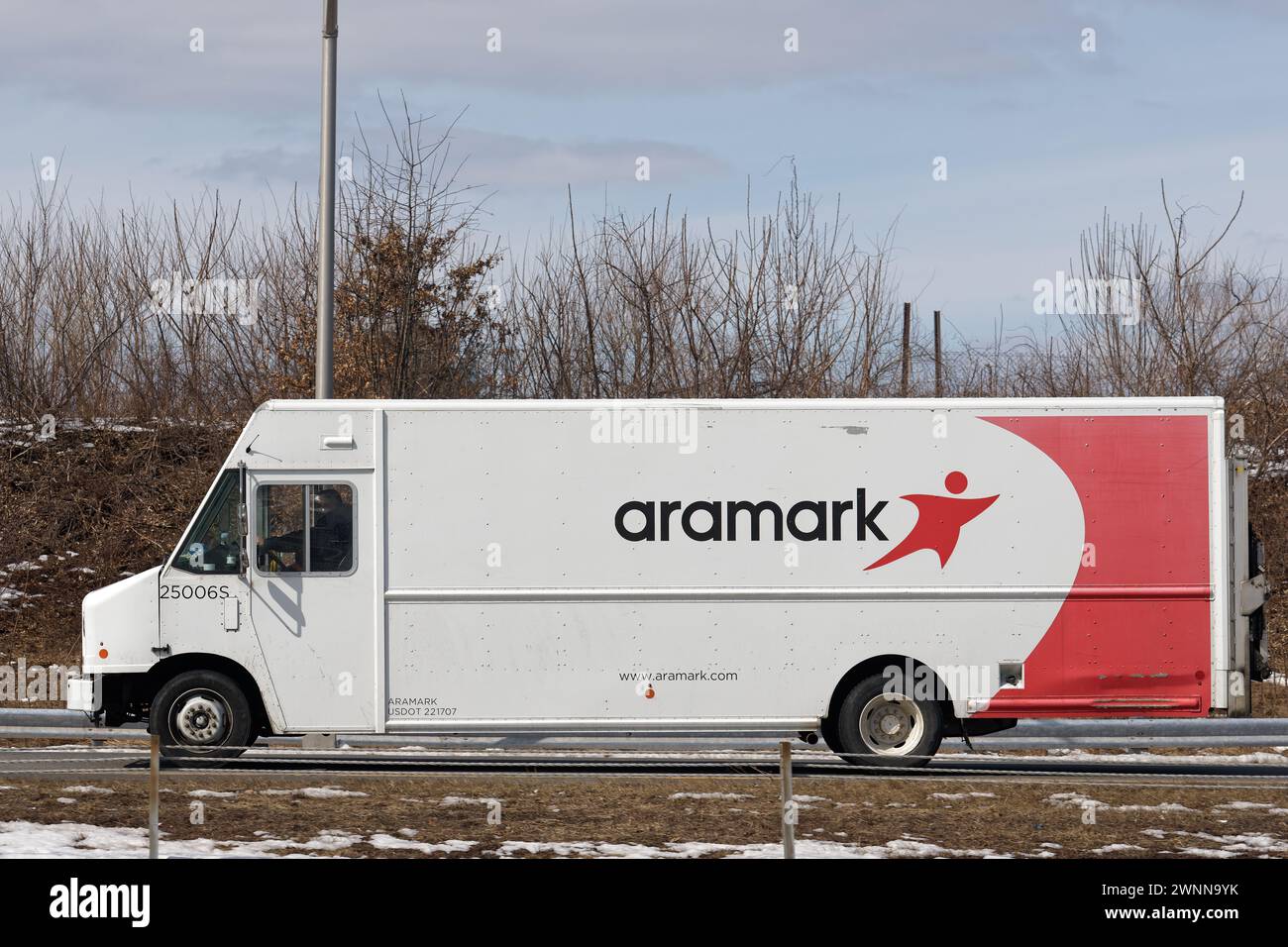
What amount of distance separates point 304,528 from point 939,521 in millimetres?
5110

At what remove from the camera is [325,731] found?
12117mm

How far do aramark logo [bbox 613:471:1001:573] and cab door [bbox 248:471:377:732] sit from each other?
2.14m

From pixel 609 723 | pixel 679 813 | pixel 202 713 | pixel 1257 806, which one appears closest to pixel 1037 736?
pixel 1257 806

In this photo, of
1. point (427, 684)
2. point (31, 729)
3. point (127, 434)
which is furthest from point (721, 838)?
point (127, 434)

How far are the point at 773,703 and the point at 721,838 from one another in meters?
2.69

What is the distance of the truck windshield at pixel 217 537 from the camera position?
40.1ft

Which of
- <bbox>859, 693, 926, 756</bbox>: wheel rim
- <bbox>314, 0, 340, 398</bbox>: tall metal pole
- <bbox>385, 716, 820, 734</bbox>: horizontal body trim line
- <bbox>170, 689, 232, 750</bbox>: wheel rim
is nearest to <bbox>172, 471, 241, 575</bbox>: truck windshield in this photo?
<bbox>170, 689, 232, 750</bbox>: wheel rim

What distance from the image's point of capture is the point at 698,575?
40.0 ft

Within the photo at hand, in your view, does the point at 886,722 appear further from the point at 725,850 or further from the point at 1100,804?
the point at 725,850

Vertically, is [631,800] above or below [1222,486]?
below

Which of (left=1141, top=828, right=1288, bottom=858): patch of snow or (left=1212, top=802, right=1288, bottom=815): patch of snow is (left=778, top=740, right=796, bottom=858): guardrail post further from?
(left=1212, top=802, right=1288, bottom=815): patch of snow

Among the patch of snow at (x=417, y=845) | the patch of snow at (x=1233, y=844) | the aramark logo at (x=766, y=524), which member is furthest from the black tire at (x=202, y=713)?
the patch of snow at (x=1233, y=844)
